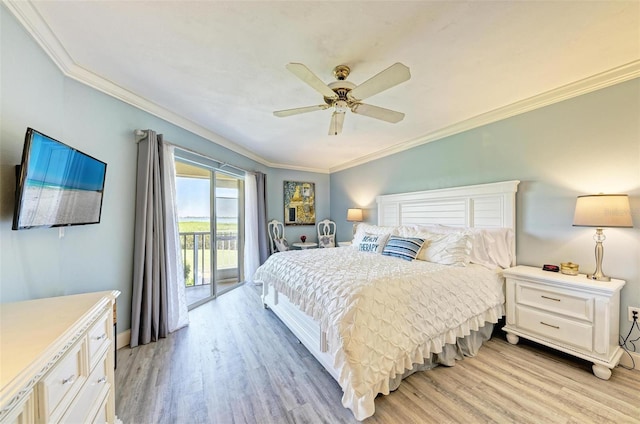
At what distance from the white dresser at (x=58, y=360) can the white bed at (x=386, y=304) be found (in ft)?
4.22

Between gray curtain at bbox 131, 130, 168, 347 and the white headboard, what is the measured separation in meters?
3.39

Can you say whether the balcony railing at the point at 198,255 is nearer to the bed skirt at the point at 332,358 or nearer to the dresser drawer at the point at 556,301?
the bed skirt at the point at 332,358

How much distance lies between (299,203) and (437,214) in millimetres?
3120

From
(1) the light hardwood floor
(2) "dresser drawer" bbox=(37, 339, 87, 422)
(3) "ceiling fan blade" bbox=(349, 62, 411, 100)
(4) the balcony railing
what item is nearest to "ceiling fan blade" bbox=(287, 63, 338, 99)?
(3) "ceiling fan blade" bbox=(349, 62, 411, 100)

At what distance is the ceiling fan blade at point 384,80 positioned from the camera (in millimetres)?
1475

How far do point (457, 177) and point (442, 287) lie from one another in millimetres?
1840

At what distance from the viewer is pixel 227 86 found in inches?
86.9

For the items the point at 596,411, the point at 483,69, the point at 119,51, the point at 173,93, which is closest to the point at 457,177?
the point at 483,69

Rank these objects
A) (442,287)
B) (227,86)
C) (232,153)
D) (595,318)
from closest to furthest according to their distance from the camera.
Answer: (595,318), (442,287), (227,86), (232,153)

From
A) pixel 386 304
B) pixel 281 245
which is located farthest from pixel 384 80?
pixel 281 245

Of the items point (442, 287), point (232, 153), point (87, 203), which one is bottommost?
point (442, 287)

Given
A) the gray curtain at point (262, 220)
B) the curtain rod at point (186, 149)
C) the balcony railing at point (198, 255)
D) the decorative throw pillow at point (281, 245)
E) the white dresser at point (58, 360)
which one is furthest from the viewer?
the decorative throw pillow at point (281, 245)

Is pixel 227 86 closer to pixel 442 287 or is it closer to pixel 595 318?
pixel 442 287

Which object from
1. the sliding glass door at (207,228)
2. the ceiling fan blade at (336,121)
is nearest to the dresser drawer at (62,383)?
the ceiling fan blade at (336,121)
